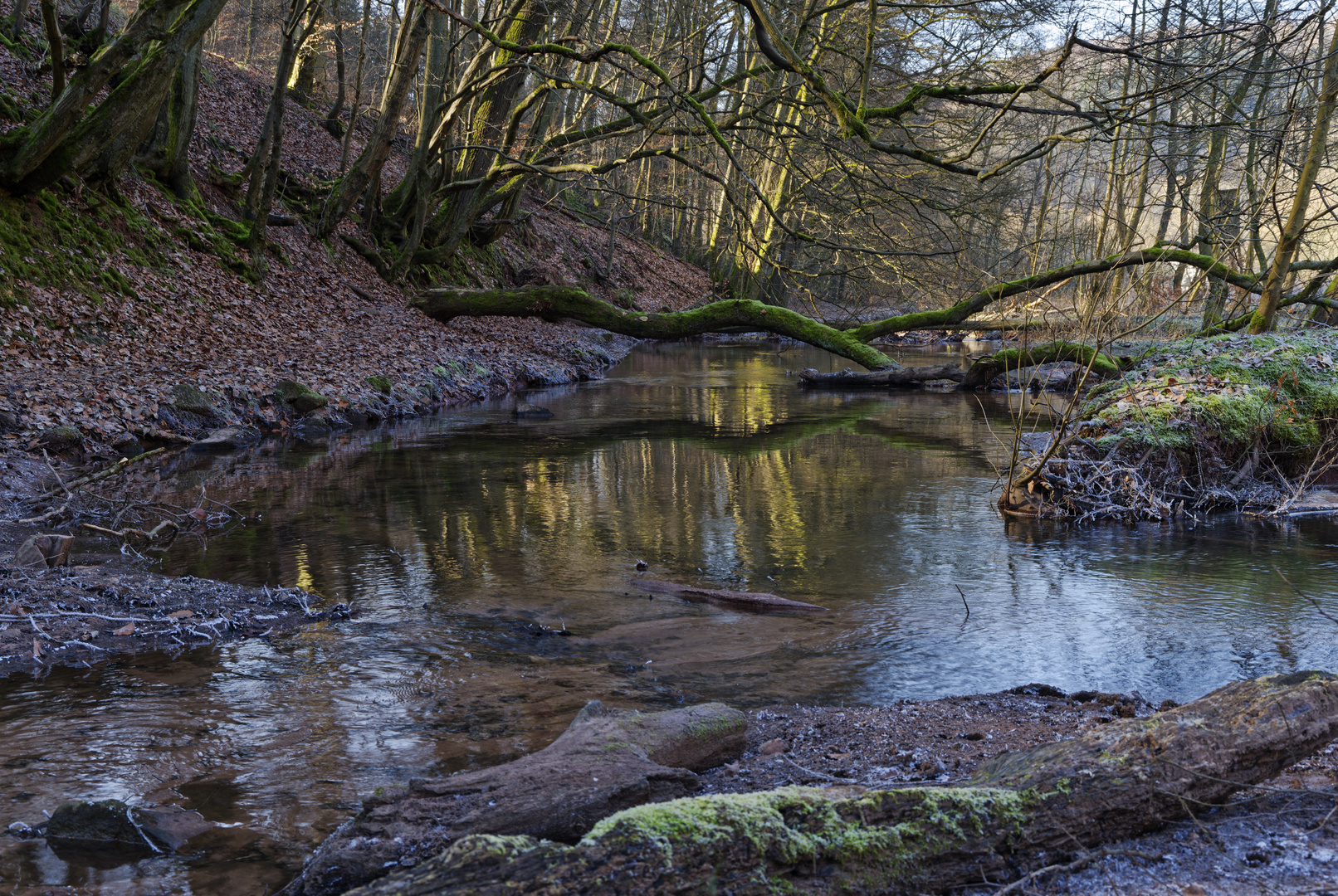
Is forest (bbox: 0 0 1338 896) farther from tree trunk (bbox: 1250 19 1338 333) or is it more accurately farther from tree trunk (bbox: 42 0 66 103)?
tree trunk (bbox: 42 0 66 103)

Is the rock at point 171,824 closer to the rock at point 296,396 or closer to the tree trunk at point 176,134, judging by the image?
the rock at point 296,396

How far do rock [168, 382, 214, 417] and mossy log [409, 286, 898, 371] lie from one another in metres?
7.11

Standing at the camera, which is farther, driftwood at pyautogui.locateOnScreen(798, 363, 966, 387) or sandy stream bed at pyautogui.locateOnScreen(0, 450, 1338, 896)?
driftwood at pyautogui.locateOnScreen(798, 363, 966, 387)

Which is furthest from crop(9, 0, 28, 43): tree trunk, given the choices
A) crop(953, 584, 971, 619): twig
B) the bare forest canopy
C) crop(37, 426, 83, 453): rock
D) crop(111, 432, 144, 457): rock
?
crop(953, 584, 971, 619): twig

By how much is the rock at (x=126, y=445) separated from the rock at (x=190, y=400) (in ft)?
3.00

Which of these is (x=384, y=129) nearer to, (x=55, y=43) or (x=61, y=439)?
(x=55, y=43)

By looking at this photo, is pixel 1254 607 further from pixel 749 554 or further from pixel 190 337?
pixel 190 337

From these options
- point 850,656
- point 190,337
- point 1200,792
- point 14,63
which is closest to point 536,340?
point 190,337

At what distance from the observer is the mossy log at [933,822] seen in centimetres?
224

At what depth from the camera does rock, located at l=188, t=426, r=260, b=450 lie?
10.6 metres

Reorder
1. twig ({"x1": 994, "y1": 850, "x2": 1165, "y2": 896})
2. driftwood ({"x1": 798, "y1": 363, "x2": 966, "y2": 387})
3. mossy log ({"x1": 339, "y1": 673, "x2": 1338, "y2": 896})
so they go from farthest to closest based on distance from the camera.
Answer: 1. driftwood ({"x1": 798, "y1": 363, "x2": 966, "y2": 387})
2. twig ({"x1": 994, "y1": 850, "x2": 1165, "y2": 896})
3. mossy log ({"x1": 339, "y1": 673, "x2": 1338, "y2": 896})

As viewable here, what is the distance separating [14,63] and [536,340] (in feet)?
33.2

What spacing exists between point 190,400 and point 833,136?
27.1 ft

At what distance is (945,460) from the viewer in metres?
11.2
